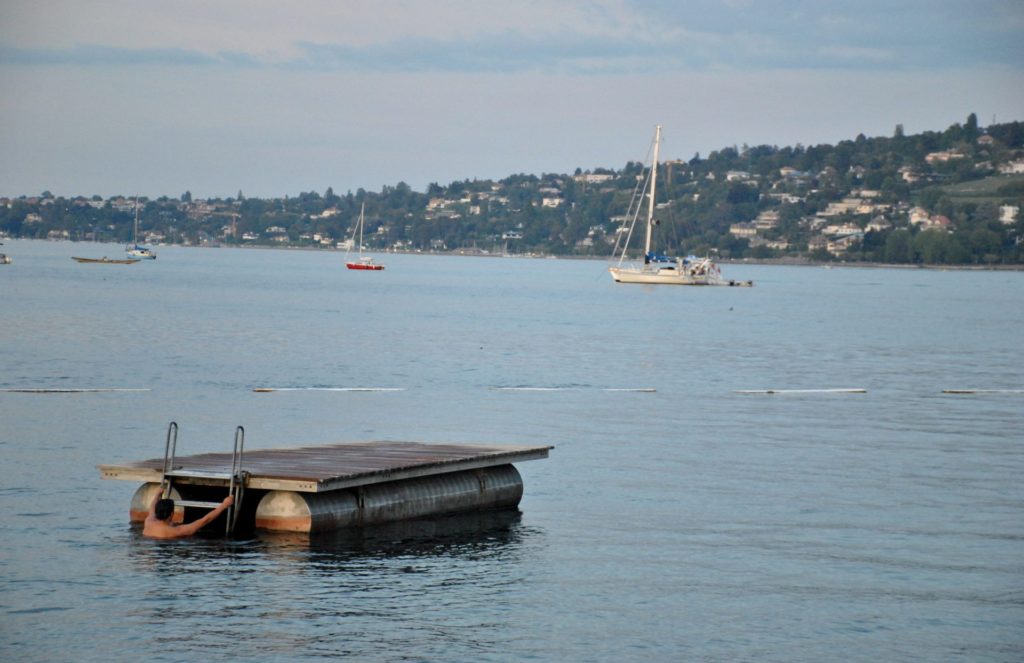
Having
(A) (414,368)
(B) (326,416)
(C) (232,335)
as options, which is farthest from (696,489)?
(C) (232,335)

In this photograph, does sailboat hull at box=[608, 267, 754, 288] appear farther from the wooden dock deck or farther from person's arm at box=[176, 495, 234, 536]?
person's arm at box=[176, 495, 234, 536]

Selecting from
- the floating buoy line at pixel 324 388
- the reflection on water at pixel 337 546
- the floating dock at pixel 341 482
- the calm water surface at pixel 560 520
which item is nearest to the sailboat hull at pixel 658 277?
the calm water surface at pixel 560 520

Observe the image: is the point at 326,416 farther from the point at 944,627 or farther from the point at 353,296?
the point at 353,296

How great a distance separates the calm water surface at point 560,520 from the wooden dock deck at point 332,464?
0.97 metres

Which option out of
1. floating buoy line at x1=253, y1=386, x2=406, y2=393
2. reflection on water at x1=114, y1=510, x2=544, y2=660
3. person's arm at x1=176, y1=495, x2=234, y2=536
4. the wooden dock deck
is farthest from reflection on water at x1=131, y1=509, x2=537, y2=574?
floating buoy line at x1=253, y1=386, x2=406, y2=393

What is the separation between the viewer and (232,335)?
78.2 m

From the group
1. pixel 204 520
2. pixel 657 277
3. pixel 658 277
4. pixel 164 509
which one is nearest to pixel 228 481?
pixel 204 520

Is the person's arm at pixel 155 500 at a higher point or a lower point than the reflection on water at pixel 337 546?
higher

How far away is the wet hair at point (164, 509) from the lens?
23.7m

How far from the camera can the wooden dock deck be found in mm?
23516

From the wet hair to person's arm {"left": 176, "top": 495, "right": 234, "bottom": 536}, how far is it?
1.07 ft

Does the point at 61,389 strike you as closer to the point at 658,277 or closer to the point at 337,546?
the point at 337,546

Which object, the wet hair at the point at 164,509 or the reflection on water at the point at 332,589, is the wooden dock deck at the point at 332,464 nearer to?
the wet hair at the point at 164,509

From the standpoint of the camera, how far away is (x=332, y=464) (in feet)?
82.5
